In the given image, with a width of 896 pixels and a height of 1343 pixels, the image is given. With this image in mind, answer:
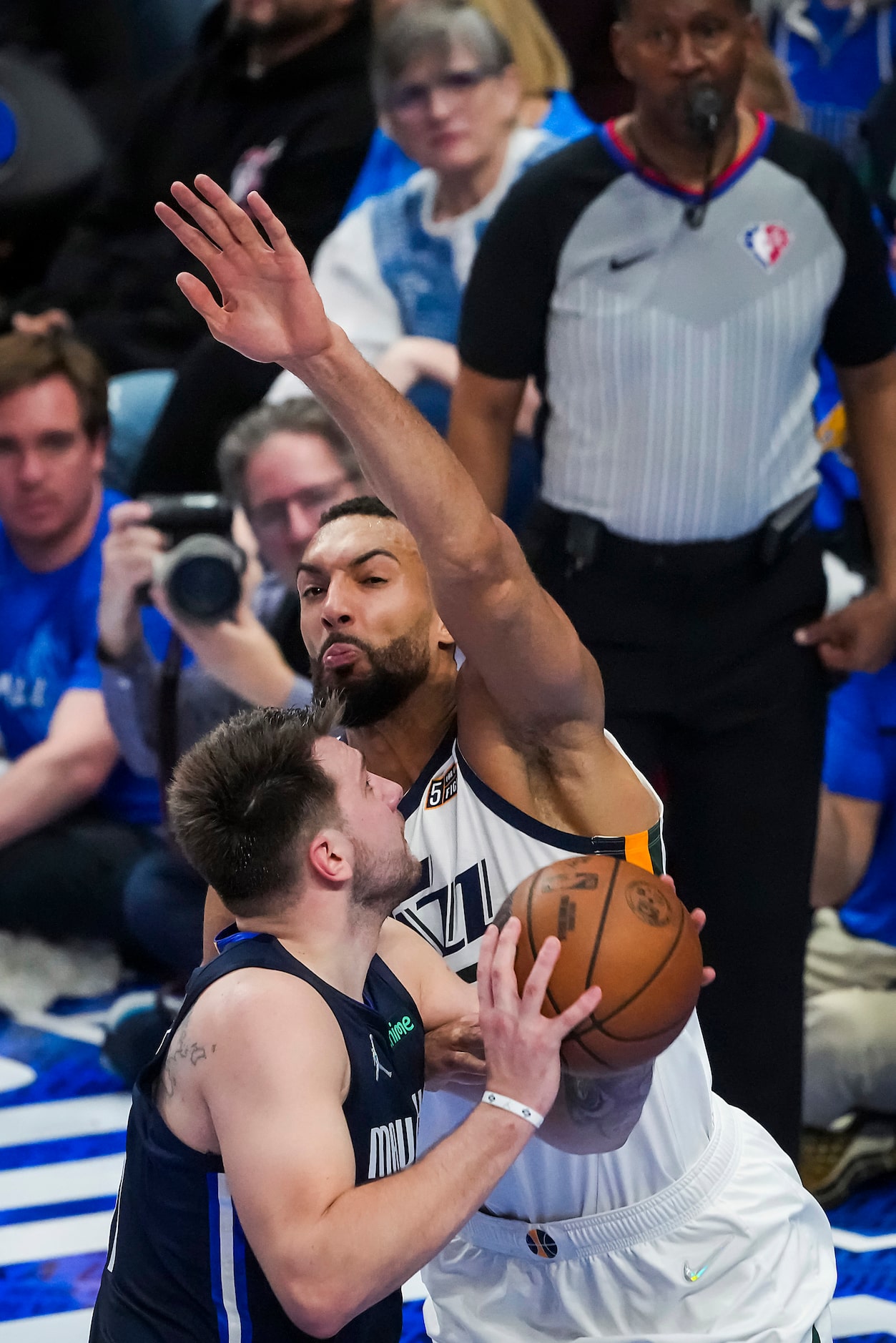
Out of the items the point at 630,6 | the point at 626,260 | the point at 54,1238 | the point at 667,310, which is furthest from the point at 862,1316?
the point at 630,6

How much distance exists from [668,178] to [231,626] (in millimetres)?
1511

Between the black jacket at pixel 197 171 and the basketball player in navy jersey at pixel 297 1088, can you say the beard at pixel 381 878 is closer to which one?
the basketball player in navy jersey at pixel 297 1088

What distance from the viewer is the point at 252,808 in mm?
2104

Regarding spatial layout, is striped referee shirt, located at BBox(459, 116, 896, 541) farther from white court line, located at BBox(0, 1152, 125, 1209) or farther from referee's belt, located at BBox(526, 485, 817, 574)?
white court line, located at BBox(0, 1152, 125, 1209)

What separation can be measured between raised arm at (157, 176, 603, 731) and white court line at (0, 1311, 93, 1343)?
190cm

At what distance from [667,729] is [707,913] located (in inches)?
13.9

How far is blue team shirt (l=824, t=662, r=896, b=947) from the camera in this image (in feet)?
12.8

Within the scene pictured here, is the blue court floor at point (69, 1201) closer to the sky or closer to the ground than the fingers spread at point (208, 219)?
closer to the ground

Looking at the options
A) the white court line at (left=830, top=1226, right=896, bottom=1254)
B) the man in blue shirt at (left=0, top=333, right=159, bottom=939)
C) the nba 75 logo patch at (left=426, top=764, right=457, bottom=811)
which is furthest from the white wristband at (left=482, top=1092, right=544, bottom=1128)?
the man in blue shirt at (left=0, top=333, right=159, bottom=939)

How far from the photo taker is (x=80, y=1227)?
3688mm

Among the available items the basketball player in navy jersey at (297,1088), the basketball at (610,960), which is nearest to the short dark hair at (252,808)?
the basketball player in navy jersey at (297,1088)

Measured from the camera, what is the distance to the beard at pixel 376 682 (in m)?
2.51

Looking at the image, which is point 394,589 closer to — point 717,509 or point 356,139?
point 717,509

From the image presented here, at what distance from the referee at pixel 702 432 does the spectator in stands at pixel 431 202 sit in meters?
0.98
